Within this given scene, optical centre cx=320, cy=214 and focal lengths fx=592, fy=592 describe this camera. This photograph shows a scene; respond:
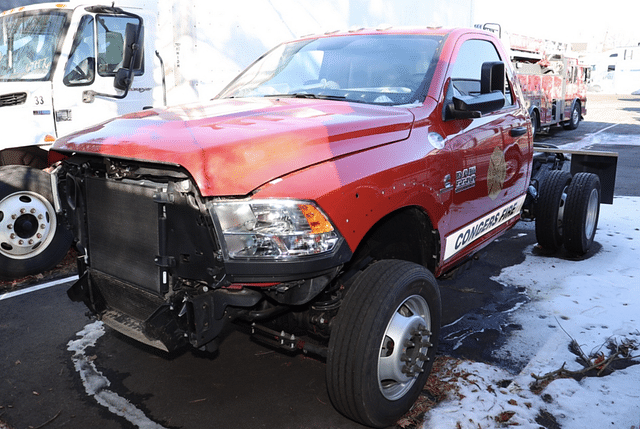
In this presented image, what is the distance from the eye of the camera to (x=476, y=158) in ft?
12.7

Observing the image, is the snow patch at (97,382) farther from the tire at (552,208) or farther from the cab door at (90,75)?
the tire at (552,208)

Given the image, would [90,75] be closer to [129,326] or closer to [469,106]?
[129,326]

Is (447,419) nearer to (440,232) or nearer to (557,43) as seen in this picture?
(440,232)

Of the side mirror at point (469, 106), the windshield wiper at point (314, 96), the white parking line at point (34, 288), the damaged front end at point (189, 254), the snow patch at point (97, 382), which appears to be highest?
the windshield wiper at point (314, 96)

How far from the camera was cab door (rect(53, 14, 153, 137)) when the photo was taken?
20.6ft

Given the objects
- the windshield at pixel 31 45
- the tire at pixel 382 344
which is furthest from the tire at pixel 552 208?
the windshield at pixel 31 45

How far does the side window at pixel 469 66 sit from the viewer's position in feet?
12.7

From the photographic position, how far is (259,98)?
13.0 ft

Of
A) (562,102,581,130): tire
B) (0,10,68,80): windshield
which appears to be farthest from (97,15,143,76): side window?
(562,102,581,130): tire

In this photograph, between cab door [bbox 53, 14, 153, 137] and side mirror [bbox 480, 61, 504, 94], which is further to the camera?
cab door [bbox 53, 14, 153, 137]

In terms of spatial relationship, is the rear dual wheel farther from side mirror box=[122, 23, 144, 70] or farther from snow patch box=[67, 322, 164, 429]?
side mirror box=[122, 23, 144, 70]

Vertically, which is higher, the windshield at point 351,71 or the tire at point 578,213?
the windshield at point 351,71

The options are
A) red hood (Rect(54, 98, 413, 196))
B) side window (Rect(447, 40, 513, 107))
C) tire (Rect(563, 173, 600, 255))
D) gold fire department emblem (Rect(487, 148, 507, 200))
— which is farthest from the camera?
tire (Rect(563, 173, 600, 255))

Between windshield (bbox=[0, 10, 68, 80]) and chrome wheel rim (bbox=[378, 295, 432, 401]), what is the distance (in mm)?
4941
